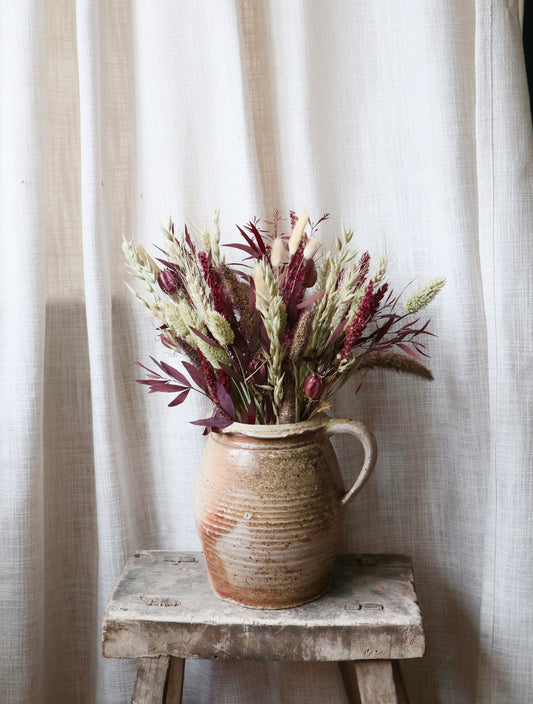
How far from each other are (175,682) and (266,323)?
0.65 meters

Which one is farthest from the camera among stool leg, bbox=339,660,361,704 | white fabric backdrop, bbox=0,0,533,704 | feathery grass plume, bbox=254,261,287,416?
stool leg, bbox=339,660,361,704

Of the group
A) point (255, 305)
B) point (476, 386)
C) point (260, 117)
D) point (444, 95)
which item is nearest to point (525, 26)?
point (444, 95)

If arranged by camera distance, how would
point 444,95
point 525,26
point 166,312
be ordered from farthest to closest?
point 525,26 → point 444,95 → point 166,312

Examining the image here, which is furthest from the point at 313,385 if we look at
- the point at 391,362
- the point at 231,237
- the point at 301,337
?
the point at 231,237

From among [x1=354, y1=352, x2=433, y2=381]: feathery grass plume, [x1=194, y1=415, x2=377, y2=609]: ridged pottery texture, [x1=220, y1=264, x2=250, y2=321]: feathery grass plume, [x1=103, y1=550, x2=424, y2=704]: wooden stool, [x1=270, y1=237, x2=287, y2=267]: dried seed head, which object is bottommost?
[x1=103, y1=550, x2=424, y2=704]: wooden stool

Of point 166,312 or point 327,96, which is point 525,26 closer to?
point 327,96

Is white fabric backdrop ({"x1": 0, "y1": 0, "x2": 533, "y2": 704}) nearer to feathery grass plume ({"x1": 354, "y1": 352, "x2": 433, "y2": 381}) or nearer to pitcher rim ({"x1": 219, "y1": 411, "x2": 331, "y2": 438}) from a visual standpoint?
feathery grass plume ({"x1": 354, "y1": 352, "x2": 433, "y2": 381})

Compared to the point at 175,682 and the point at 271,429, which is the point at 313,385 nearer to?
the point at 271,429

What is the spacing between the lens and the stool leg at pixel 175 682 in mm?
1110

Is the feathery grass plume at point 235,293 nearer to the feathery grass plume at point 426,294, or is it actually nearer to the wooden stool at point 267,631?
the feathery grass plume at point 426,294

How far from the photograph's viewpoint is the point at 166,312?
0.95 metres

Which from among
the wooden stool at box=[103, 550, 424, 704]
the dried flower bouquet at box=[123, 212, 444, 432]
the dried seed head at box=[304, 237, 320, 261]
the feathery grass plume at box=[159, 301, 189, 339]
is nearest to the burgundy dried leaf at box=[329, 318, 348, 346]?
the dried flower bouquet at box=[123, 212, 444, 432]

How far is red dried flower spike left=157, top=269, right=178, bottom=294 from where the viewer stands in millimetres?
1025

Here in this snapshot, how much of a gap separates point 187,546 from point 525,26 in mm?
1204
